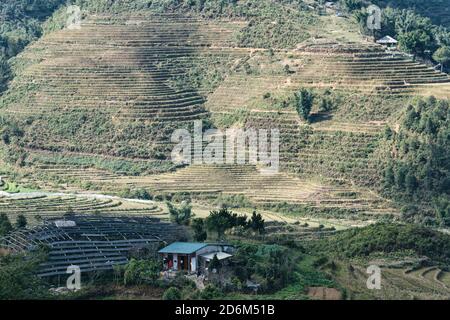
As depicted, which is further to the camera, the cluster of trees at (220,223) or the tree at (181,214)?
the tree at (181,214)

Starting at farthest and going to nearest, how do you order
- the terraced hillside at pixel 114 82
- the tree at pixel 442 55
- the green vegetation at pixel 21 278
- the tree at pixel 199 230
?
the tree at pixel 442 55 → the terraced hillside at pixel 114 82 → the tree at pixel 199 230 → the green vegetation at pixel 21 278

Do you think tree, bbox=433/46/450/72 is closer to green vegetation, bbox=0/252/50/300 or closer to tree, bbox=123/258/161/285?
tree, bbox=123/258/161/285

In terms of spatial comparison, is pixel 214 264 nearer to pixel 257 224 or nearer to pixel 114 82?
pixel 257 224

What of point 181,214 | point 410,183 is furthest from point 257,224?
→ point 410,183

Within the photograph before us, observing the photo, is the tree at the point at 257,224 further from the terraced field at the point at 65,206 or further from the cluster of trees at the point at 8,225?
the cluster of trees at the point at 8,225
